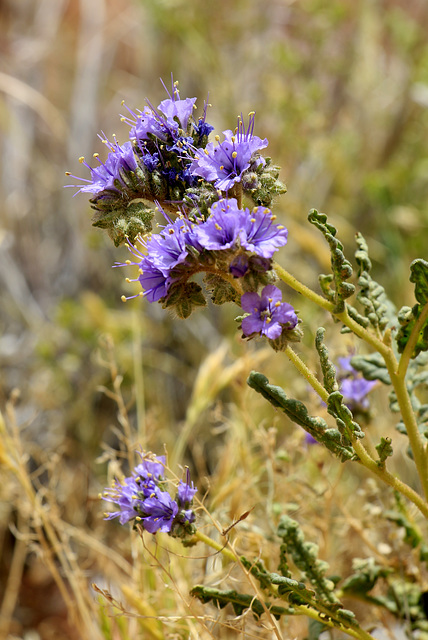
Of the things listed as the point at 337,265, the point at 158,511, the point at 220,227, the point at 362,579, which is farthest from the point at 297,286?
the point at 362,579

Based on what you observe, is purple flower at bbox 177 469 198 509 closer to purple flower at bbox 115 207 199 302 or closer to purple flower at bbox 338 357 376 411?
purple flower at bbox 115 207 199 302

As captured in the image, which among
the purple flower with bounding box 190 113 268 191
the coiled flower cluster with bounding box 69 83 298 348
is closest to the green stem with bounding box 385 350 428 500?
the coiled flower cluster with bounding box 69 83 298 348

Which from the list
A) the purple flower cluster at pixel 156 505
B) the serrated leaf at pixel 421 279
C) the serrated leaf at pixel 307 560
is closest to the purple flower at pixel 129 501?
the purple flower cluster at pixel 156 505

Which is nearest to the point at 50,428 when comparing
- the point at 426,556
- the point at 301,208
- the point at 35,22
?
the point at 301,208

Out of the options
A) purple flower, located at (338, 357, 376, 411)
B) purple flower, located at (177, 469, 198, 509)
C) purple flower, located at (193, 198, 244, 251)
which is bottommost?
purple flower, located at (177, 469, 198, 509)

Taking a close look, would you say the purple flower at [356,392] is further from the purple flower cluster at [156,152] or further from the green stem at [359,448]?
the purple flower cluster at [156,152]

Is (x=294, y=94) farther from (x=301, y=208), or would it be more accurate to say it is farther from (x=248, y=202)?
(x=248, y=202)
